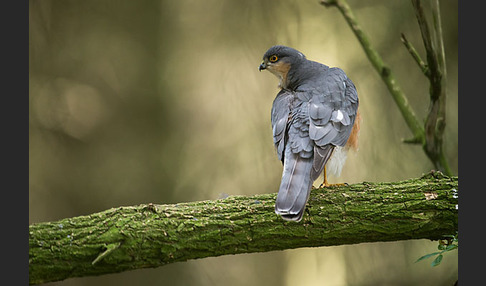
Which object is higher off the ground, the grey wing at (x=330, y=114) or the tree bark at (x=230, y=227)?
the grey wing at (x=330, y=114)

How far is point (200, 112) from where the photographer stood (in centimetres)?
674

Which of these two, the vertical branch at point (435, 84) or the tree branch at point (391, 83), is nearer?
the vertical branch at point (435, 84)

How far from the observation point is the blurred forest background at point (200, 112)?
6.09 m

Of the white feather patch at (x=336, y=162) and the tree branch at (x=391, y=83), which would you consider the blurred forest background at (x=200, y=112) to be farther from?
the white feather patch at (x=336, y=162)

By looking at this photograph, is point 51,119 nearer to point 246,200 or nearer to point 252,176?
point 252,176

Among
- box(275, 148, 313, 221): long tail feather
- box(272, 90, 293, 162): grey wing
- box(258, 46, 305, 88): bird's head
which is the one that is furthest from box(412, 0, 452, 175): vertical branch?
box(275, 148, 313, 221): long tail feather

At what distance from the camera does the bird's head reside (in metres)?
4.86

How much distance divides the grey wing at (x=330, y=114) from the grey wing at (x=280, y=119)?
20cm

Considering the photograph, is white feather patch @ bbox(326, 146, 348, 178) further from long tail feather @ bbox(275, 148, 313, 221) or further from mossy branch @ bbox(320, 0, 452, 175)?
mossy branch @ bbox(320, 0, 452, 175)

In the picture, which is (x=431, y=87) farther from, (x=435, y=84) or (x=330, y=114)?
(x=330, y=114)

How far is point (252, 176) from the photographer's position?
6.71 m

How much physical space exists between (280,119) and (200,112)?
2.77 metres

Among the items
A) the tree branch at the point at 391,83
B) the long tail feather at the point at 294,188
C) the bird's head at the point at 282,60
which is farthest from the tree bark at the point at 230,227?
the bird's head at the point at 282,60

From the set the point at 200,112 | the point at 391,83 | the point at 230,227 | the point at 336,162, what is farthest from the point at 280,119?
the point at 200,112
